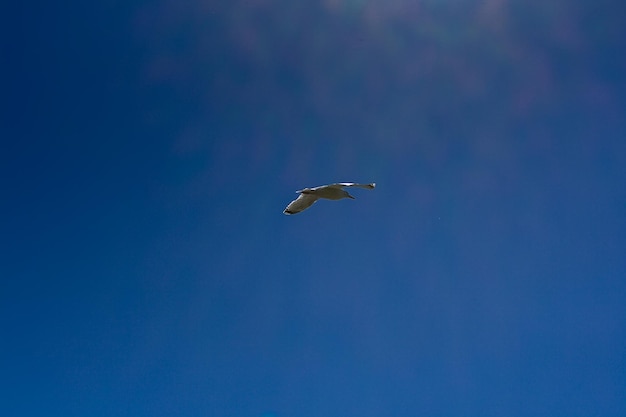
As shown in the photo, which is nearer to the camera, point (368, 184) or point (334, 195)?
point (368, 184)

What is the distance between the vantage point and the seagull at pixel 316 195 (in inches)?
460

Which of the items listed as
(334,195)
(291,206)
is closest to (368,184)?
(334,195)

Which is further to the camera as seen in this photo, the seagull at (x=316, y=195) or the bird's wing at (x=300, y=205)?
the bird's wing at (x=300, y=205)

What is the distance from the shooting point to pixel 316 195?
41.5 feet

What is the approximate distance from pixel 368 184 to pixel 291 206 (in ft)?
8.23

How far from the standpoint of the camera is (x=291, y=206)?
42.4 feet

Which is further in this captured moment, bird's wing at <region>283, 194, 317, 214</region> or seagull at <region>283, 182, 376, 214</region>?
bird's wing at <region>283, 194, 317, 214</region>

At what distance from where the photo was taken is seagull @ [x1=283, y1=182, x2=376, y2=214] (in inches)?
460

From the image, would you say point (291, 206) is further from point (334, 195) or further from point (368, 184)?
point (368, 184)

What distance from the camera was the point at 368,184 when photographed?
37.7 feet

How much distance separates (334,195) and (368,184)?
4.22ft
